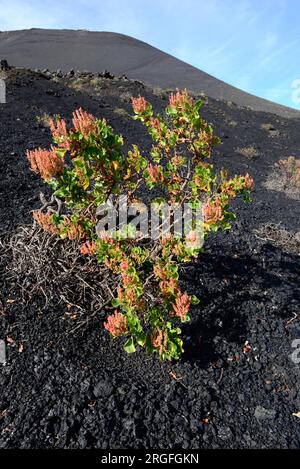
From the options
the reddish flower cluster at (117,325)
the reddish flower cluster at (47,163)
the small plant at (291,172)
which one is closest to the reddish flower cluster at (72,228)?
the reddish flower cluster at (47,163)

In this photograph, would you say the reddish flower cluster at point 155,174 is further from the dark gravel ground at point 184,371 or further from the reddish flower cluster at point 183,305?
the dark gravel ground at point 184,371

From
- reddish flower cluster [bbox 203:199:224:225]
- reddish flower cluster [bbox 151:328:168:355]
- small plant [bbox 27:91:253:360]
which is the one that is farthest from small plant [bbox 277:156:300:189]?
reddish flower cluster [bbox 151:328:168:355]

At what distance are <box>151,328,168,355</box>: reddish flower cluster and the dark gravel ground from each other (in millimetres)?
410

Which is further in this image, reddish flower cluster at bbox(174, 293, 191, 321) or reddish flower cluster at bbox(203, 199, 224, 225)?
reddish flower cluster at bbox(203, 199, 224, 225)

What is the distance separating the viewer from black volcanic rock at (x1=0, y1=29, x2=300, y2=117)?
4859 centimetres

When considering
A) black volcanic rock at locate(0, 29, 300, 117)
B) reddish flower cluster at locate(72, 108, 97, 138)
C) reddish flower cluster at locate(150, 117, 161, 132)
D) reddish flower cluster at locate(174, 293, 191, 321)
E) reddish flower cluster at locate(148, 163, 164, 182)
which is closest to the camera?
reddish flower cluster at locate(174, 293, 191, 321)

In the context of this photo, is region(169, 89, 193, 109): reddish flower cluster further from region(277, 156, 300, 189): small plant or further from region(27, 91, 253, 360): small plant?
region(277, 156, 300, 189): small plant

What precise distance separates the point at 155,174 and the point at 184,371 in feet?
5.09

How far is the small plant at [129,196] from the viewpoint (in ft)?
8.46

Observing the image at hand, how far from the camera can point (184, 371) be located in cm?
301

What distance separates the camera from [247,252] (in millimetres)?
4539
